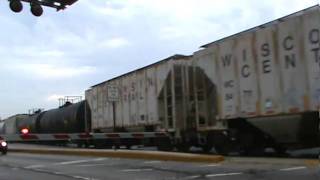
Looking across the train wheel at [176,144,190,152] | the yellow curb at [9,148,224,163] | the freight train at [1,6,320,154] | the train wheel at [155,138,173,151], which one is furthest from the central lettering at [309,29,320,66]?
the train wheel at [155,138,173,151]

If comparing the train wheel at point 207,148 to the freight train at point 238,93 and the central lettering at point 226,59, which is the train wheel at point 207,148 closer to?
the freight train at point 238,93

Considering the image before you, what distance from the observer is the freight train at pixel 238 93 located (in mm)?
18062

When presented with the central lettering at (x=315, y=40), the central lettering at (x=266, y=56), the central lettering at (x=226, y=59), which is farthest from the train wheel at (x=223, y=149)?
the central lettering at (x=315, y=40)

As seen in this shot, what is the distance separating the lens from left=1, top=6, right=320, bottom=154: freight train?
18062mm

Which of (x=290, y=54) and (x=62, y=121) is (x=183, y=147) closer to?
(x=290, y=54)

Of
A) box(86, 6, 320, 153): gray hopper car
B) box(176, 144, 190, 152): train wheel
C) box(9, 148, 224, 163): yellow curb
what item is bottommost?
box(9, 148, 224, 163): yellow curb

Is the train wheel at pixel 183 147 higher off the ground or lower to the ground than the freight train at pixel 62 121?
lower

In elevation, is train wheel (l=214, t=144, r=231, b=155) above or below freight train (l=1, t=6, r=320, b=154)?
below

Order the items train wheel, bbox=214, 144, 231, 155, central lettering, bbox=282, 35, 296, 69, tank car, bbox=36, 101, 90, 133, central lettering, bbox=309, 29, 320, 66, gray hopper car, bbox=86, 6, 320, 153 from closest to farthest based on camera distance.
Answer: central lettering, bbox=309, 29, 320, 66, gray hopper car, bbox=86, 6, 320, 153, central lettering, bbox=282, 35, 296, 69, train wheel, bbox=214, 144, 231, 155, tank car, bbox=36, 101, 90, 133

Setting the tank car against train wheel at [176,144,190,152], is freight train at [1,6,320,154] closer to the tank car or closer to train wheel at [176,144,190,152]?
Answer: train wheel at [176,144,190,152]

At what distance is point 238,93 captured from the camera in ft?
67.7

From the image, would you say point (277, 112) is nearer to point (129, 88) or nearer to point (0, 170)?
point (0, 170)

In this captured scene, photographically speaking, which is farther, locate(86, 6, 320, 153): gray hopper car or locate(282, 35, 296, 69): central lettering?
locate(282, 35, 296, 69): central lettering

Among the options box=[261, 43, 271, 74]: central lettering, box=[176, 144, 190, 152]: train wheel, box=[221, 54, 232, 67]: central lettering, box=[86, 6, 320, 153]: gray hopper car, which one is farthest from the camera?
box=[176, 144, 190, 152]: train wheel
